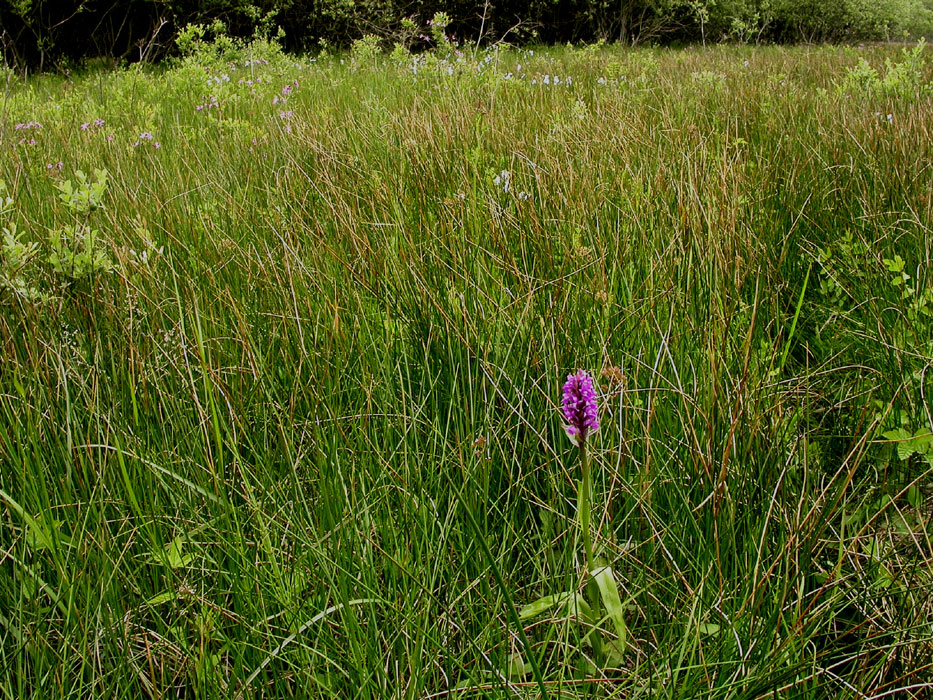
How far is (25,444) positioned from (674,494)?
3.61 feet

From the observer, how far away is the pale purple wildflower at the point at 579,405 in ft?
2.88

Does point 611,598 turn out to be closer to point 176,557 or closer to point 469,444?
point 469,444

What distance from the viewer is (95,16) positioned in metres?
9.67

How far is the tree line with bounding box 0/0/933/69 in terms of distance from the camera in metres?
8.93

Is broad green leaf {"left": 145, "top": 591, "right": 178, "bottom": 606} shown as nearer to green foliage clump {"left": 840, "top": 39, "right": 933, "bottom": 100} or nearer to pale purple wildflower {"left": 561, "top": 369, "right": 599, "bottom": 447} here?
pale purple wildflower {"left": 561, "top": 369, "right": 599, "bottom": 447}

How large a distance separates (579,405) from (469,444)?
18.0 inches

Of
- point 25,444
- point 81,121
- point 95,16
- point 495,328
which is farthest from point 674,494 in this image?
point 95,16

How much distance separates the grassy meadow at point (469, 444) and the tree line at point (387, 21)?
3.89m

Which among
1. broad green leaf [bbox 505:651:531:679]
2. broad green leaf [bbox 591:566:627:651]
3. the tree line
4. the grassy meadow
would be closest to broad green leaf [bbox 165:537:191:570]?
the grassy meadow

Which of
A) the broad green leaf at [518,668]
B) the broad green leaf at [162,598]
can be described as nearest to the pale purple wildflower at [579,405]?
the broad green leaf at [518,668]

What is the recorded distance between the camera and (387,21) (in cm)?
1180

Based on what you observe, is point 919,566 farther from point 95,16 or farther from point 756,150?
point 95,16

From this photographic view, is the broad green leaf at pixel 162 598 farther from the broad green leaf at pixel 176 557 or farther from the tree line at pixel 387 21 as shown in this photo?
the tree line at pixel 387 21

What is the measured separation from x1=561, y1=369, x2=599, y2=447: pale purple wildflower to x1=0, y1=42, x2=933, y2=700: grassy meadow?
12 centimetres
